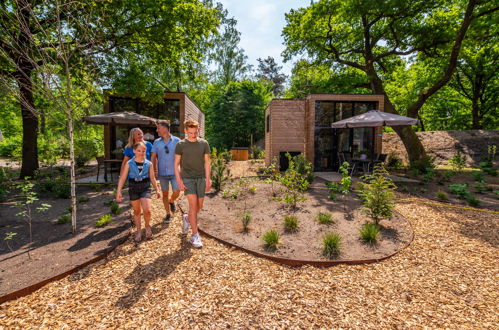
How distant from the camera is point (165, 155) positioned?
14.0ft

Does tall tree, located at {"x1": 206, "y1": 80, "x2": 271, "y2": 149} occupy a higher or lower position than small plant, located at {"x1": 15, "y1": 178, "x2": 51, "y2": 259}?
higher

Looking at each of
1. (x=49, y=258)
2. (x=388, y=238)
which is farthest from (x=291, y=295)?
(x=49, y=258)

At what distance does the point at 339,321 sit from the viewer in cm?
206

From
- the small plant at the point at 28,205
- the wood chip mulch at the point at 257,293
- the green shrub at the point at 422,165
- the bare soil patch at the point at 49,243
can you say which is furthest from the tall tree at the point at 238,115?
the wood chip mulch at the point at 257,293

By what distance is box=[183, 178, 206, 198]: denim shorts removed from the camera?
3418 mm

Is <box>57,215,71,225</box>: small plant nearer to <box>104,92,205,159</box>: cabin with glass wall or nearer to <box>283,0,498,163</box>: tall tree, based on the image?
<box>104,92,205,159</box>: cabin with glass wall

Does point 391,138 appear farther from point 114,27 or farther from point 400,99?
point 114,27

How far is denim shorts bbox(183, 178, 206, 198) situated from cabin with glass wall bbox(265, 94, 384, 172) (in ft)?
28.1

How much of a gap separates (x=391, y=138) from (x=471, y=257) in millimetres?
15903

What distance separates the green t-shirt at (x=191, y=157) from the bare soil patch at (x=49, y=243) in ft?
Answer: 5.45

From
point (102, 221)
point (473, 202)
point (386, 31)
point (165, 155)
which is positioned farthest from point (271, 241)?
point (386, 31)

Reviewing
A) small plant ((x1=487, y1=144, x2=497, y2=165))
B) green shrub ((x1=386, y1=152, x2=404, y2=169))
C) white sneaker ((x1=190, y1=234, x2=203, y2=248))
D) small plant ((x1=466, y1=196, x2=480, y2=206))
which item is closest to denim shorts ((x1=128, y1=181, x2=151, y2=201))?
white sneaker ((x1=190, y1=234, x2=203, y2=248))

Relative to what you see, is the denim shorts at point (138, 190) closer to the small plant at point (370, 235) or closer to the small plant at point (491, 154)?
the small plant at point (370, 235)

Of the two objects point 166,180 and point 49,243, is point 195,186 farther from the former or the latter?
point 49,243
